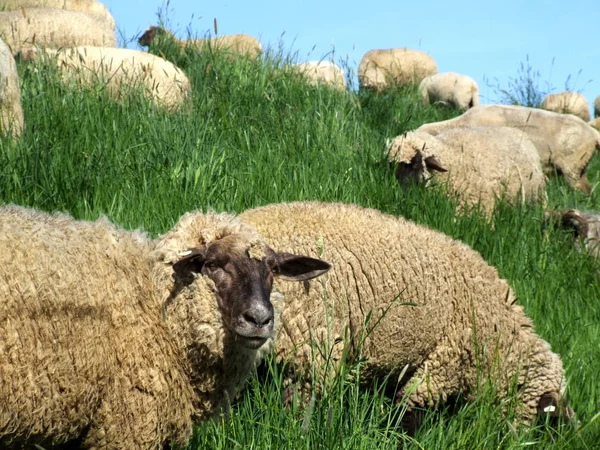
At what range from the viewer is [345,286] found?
4.46 meters

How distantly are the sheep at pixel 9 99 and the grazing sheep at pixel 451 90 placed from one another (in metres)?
11.4

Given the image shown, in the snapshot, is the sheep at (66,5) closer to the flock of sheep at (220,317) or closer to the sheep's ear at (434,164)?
the sheep's ear at (434,164)

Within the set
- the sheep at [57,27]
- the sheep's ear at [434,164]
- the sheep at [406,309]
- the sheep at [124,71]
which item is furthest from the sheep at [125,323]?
the sheep at [57,27]

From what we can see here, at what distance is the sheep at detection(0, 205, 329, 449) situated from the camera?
3062mm

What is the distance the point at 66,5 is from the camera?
1705 centimetres

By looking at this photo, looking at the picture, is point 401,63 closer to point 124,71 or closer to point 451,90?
point 451,90

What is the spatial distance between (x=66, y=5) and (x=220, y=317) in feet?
49.7

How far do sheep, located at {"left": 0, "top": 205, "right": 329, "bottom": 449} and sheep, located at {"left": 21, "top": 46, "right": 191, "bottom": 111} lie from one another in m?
4.75

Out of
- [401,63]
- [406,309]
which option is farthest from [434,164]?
[401,63]

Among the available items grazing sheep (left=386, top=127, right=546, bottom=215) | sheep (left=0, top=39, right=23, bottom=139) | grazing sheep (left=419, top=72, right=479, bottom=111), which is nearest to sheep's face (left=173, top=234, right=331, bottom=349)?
sheep (left=0, top=39, right=23, bottom=139)

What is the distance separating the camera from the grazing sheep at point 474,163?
803 centimetres

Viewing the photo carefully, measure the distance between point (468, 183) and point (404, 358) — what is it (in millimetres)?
4282

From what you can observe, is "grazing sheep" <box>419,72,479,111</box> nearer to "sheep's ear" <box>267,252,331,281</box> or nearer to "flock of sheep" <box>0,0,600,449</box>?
"flock of sheep" <box>0,0,600,449</box>

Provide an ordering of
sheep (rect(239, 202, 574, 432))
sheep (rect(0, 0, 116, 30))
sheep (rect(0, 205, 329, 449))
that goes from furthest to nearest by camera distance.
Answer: sheep (rect(0, 0, 116, 30))
sheep (rect(239, 202, 574, 432))
sheep (rect(0, 205, 329, 449))
